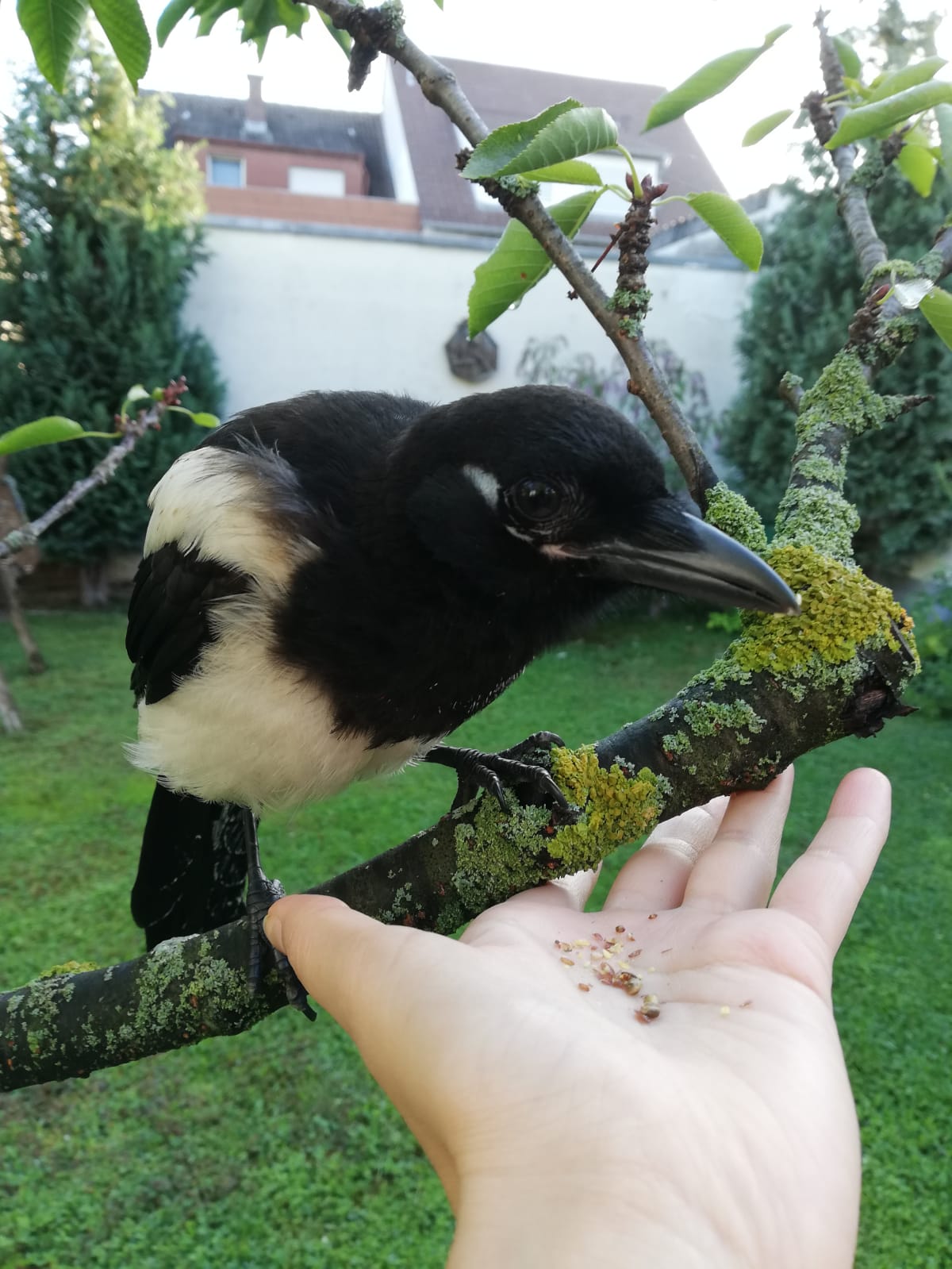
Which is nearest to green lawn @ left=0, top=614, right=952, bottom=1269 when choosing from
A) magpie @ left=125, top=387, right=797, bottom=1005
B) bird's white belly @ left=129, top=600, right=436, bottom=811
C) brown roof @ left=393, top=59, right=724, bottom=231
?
bird's white belly @ left=129, top=600, right=436, bottom=811

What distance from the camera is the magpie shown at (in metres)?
1.33

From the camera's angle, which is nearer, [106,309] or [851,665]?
[851,665]

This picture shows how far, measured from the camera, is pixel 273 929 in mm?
1416

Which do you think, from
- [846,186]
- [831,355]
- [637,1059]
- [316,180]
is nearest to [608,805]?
[637,1059]

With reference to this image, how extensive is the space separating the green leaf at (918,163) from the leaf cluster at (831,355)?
6.31 meters

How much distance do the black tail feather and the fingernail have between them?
827 millimetres

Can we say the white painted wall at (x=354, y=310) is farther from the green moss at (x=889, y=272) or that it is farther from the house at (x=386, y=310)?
the green moss at (x=889, y=272)

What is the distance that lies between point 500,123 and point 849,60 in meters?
11.0

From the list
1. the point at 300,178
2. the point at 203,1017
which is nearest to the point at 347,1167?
the point at 203,1017

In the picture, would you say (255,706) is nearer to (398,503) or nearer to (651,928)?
(398,503)

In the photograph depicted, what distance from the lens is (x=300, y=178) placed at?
1844 centimetres

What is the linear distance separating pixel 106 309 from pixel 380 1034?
8.95 metres

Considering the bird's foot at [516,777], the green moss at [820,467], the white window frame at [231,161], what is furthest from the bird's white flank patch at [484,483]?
the white window frame at [231,161]

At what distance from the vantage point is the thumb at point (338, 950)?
1199 mm
